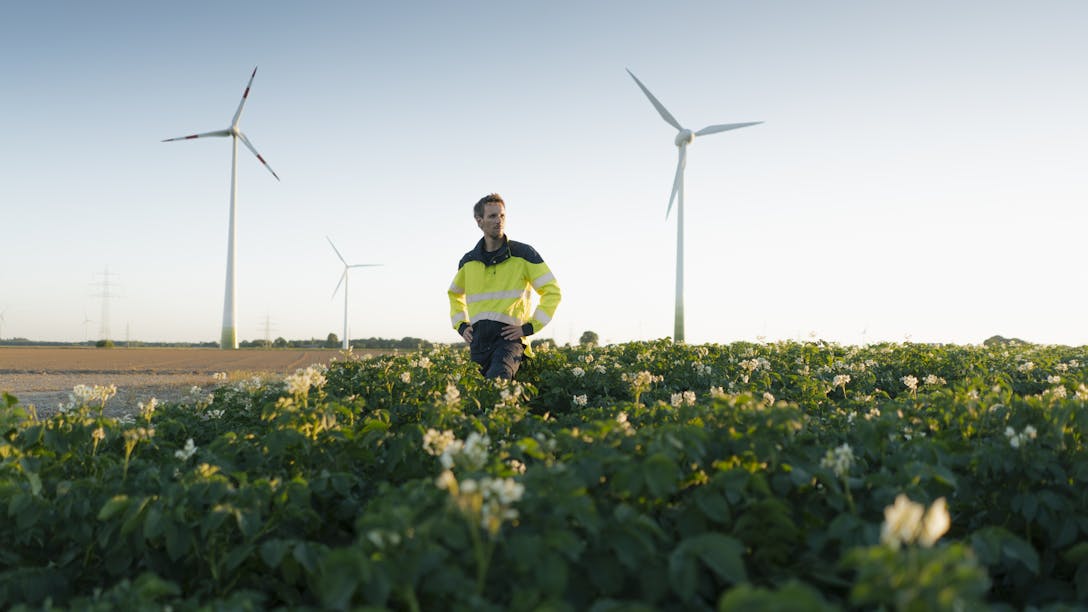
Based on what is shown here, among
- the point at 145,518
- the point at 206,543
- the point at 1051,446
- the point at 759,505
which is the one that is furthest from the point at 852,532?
the point at 145,518

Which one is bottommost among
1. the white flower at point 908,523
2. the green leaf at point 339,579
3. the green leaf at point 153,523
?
the green leaf at point 153,523

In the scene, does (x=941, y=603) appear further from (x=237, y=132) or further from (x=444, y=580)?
(x=237, y=132)

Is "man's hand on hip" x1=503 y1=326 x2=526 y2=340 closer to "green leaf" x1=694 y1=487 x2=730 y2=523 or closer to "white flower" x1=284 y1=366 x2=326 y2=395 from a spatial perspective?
"white flower" x1=284 y1=366 x2=326 y2=395

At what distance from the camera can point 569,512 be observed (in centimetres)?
265

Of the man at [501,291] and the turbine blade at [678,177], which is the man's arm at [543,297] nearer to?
the man at [501,291]

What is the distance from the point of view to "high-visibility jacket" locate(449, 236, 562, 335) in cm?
968

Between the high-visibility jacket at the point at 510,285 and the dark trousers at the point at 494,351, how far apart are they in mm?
168

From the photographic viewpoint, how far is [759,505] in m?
3.06

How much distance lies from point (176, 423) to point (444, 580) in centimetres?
465

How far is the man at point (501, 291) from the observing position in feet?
31.3

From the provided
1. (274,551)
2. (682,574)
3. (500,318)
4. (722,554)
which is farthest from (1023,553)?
(500,318)

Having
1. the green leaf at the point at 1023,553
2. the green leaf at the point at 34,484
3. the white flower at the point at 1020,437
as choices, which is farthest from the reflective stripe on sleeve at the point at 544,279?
the green leaf at the point at 1023,553

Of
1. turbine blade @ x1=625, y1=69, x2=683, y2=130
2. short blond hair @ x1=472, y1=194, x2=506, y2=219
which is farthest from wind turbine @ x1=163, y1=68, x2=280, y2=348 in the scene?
short blond hair @ x1=472, y1=194, x2=506, y2=219

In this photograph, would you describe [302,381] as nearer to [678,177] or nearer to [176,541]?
[176,541]
